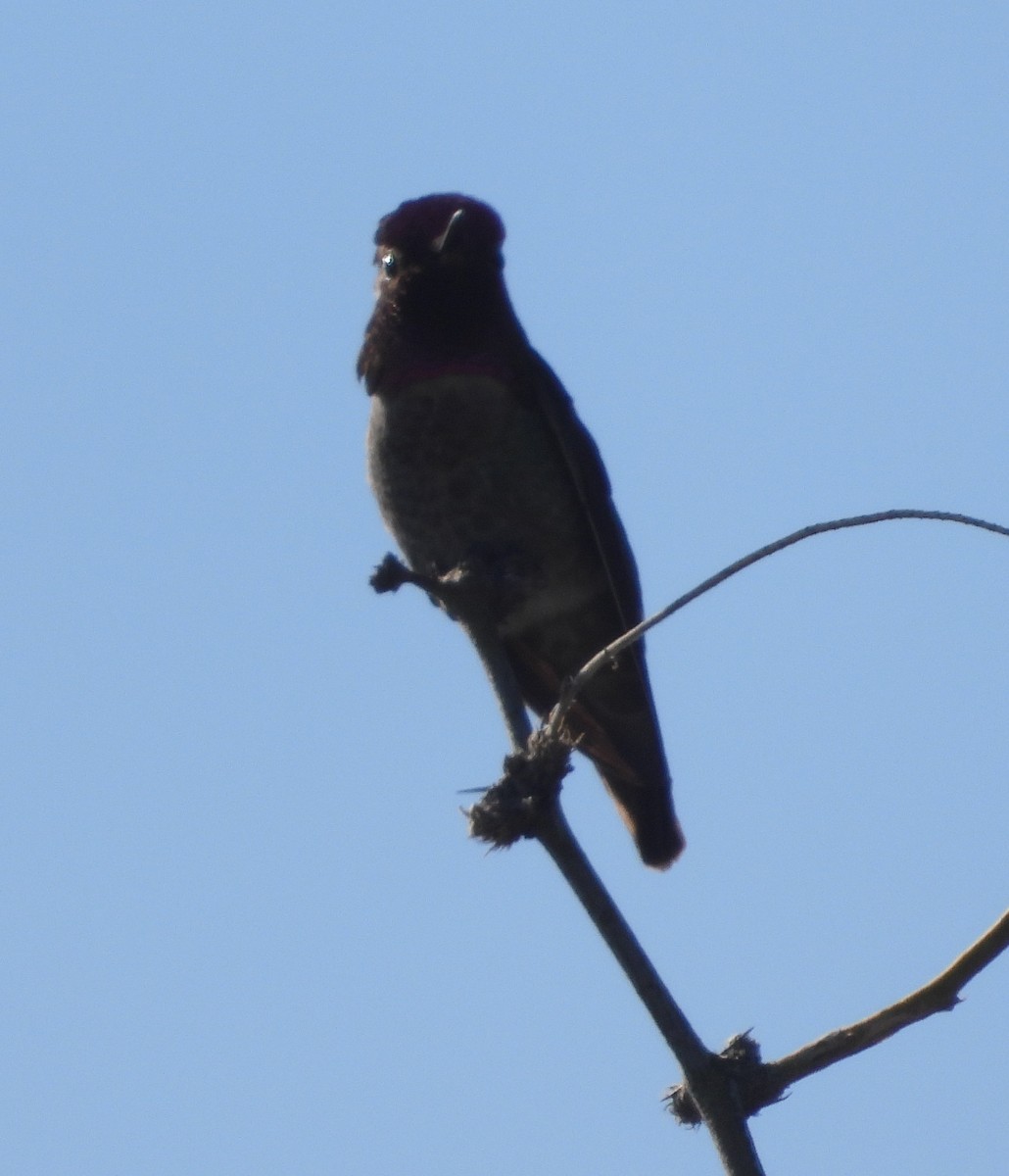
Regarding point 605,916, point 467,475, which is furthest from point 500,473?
point 605,916

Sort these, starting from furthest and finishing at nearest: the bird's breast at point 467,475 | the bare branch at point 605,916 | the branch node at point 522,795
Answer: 1. the bird's breast at point 467,475
2. the branch node at point 522,795
3. the bare branch at point 605,916

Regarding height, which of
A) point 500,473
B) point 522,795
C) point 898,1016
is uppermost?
point 500,473

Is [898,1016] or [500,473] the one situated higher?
[500,473]

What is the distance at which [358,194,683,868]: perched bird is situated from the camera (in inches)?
228

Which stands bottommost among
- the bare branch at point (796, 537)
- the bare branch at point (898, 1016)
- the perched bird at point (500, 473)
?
the bare branch at point (898, 1016)

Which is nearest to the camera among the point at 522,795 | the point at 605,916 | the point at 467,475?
the point at 605,916

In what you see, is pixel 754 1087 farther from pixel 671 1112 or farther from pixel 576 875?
pixel 576 875

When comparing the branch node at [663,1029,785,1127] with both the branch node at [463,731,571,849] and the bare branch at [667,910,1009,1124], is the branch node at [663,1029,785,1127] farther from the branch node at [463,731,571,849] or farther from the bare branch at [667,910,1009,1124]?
Result: the branch node at [463,731,571,849]

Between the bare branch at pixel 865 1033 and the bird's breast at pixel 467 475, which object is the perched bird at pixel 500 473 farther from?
the bare branch at pixel 865 1033

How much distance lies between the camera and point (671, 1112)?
119 inches

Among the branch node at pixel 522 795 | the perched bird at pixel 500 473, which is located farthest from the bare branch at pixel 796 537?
the perched bird at pixel 500 473

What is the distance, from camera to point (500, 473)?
5793 mm

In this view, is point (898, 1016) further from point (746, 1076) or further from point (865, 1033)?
point (746, 1076)

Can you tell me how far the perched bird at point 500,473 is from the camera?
5781 millimetres
